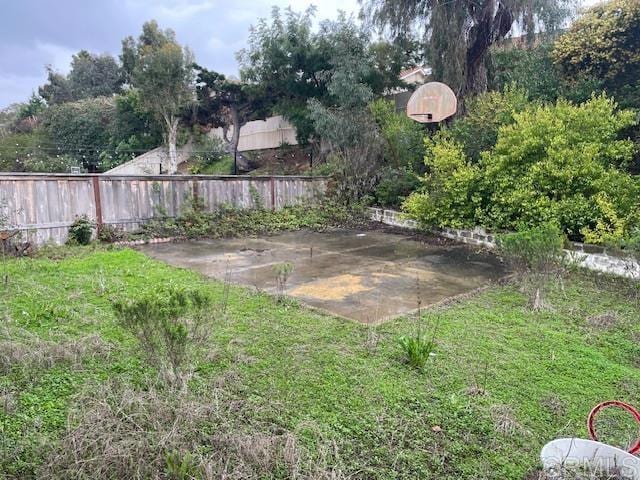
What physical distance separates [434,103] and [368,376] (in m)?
7.31

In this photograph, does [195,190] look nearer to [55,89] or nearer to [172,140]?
[172,140]

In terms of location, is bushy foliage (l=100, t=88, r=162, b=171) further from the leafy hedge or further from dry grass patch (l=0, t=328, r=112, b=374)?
dry grass patch (l=0, t=328, r=112, b=374)

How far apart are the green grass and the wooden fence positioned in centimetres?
303

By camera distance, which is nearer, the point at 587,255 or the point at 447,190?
the point at 587,255

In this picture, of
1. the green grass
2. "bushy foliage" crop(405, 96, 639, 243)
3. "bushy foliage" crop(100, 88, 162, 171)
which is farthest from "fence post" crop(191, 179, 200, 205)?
"bushy foliage" crop(100, 88, 162, 171)

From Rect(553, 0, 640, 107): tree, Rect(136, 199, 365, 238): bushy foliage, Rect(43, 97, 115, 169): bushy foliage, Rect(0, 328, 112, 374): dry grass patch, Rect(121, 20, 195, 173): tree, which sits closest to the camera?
Rect(0, 328, 112, 374): dry grass patch

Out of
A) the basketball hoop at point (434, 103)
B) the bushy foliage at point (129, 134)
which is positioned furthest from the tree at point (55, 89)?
the basketball hoop at point (434, 103)

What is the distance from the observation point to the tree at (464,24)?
31.2ft

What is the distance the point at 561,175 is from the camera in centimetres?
645

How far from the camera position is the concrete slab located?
4.65m

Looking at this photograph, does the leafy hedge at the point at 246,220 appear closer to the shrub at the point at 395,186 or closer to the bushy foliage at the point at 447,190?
the shrub at the point at 395,186

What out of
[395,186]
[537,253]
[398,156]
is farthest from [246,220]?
[537,253]

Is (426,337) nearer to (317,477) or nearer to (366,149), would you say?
(317,477)

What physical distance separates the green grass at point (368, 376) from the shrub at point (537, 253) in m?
0.35
